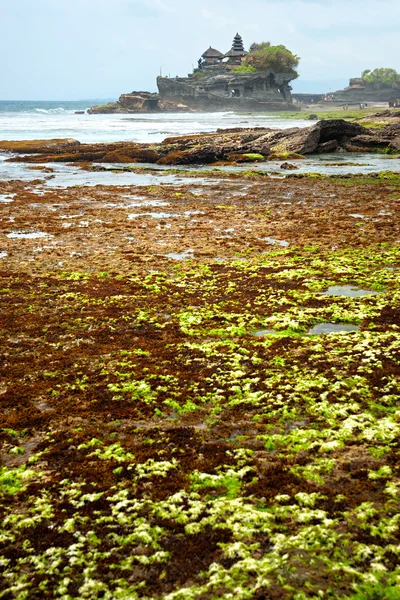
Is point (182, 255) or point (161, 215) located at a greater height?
point (161, 215)

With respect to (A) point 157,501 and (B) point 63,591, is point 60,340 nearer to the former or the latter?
(A) point 157,501

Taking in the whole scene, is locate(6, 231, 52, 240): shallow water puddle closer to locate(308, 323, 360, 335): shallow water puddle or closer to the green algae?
the green algae

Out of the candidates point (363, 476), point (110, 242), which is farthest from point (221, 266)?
point (363, 476)

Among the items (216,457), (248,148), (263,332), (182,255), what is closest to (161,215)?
(182,255)

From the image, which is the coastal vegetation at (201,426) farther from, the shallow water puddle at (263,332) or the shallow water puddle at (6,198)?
the shallow water puddle at (6,198)

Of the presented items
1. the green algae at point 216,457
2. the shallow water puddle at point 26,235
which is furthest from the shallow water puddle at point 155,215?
the green algae at point 216,457

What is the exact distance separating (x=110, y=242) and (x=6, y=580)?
→ 1788 cm

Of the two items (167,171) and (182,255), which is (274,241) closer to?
(182,255)

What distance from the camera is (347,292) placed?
1494 cm

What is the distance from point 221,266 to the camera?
60.1 ft

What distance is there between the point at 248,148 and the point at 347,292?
50.2m

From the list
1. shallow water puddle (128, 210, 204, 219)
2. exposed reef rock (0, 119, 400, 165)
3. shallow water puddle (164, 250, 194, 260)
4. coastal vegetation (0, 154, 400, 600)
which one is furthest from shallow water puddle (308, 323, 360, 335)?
exposed reef rock (0, 119, 400, 165)

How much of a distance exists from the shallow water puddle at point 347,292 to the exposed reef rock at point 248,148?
43541 mm

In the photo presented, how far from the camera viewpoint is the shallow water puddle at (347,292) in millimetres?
14641
